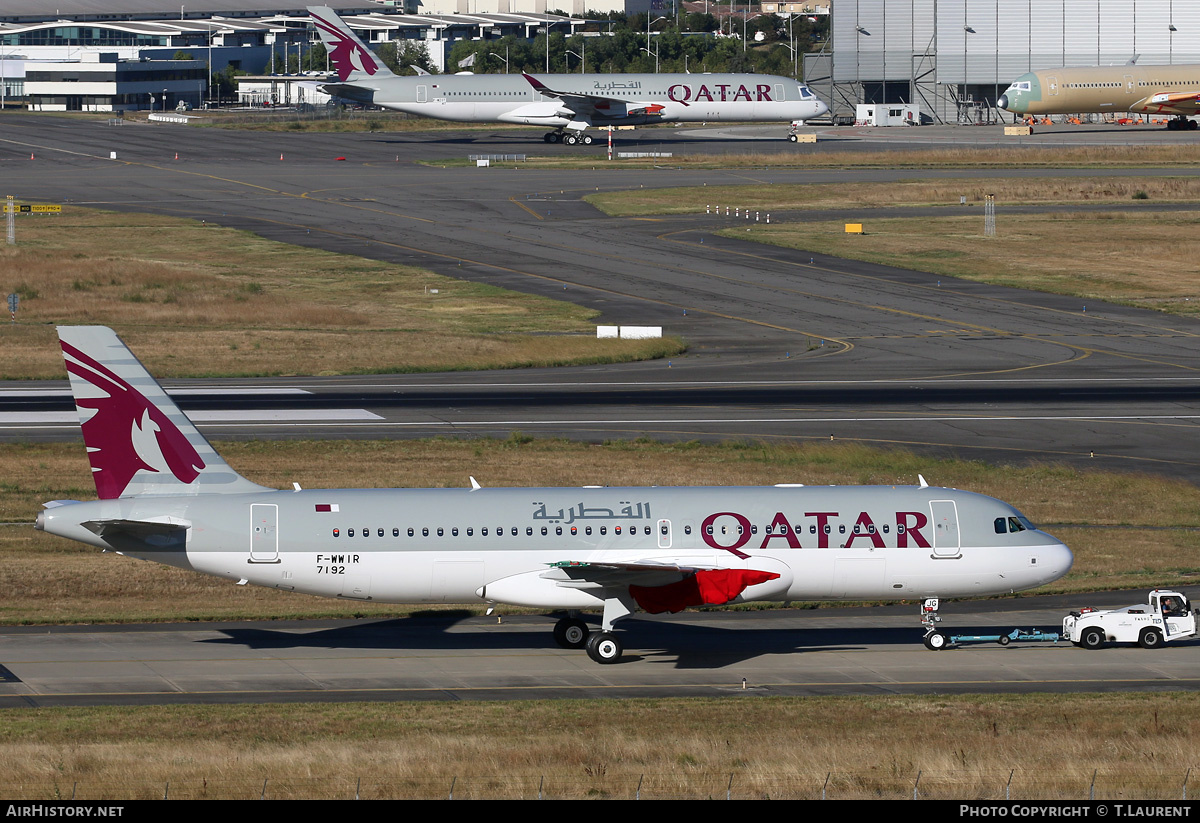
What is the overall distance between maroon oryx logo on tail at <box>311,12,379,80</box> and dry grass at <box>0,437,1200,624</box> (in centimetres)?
12038

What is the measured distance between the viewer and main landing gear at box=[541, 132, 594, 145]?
176000 mm

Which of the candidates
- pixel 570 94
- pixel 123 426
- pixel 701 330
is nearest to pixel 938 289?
pixel 701 330

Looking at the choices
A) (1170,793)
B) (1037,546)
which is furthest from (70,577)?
(1170,793)

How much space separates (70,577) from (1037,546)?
28.9 meters

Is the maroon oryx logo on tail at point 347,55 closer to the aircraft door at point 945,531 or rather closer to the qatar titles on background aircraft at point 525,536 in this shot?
the qatar titles on background aircraft at point 525,536

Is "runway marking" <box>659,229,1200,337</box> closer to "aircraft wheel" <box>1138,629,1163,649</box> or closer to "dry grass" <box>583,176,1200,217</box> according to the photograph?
"dry grass" <box>583,176,1200,217</box>

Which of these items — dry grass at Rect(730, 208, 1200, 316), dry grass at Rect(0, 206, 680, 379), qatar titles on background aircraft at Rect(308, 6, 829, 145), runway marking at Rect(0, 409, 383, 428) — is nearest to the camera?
runway marking at Rect(0, 409, 383, 428)

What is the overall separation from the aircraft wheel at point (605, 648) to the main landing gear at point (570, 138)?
14276 cm

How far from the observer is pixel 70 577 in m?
45.9

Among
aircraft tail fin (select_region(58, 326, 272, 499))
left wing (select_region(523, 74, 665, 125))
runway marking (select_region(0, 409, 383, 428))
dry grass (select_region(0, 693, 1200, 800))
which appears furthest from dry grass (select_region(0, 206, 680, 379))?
left wing (select_region(523, 74, 665, 125))

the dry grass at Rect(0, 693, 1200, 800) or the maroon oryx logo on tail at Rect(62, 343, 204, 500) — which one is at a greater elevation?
the maroon oryx logo on tail at Rect(62, 343, 204, 500)

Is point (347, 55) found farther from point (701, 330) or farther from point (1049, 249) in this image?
point (701, 330)

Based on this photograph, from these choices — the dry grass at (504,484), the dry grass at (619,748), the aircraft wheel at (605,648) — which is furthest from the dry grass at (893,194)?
the dry grass at (619,748)
